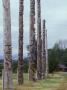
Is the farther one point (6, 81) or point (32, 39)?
point (32, 39)

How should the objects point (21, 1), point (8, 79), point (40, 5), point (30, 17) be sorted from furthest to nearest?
1. point (40, 5)
2. point (30, 17)
3. point (21, 1)
4. point (8, 79)

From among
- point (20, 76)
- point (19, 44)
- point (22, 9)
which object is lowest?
point (20, 76)

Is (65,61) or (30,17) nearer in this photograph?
(30,17)

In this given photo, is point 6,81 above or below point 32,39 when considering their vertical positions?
below

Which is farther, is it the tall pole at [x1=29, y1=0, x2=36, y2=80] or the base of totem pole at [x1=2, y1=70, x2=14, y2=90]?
the tall pole at [x1=29, y1=0, x2=36, y2=80]

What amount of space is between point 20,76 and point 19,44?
2.09 meters

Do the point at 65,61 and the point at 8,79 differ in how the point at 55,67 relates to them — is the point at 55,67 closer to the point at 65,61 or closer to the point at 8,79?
the point at 65,61

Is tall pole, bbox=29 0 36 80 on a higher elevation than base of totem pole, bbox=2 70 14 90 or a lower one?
higher

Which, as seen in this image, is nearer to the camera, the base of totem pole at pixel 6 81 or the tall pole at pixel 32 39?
the base of totem pole at pixel 6 81

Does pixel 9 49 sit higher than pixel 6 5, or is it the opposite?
pixel 6 5

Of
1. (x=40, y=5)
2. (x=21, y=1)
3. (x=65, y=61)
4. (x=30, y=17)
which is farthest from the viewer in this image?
(x=65, y=61)

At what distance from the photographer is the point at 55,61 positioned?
2869 inches

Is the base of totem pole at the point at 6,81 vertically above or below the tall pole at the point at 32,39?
below

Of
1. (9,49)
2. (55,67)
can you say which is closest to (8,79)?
(9,49)
